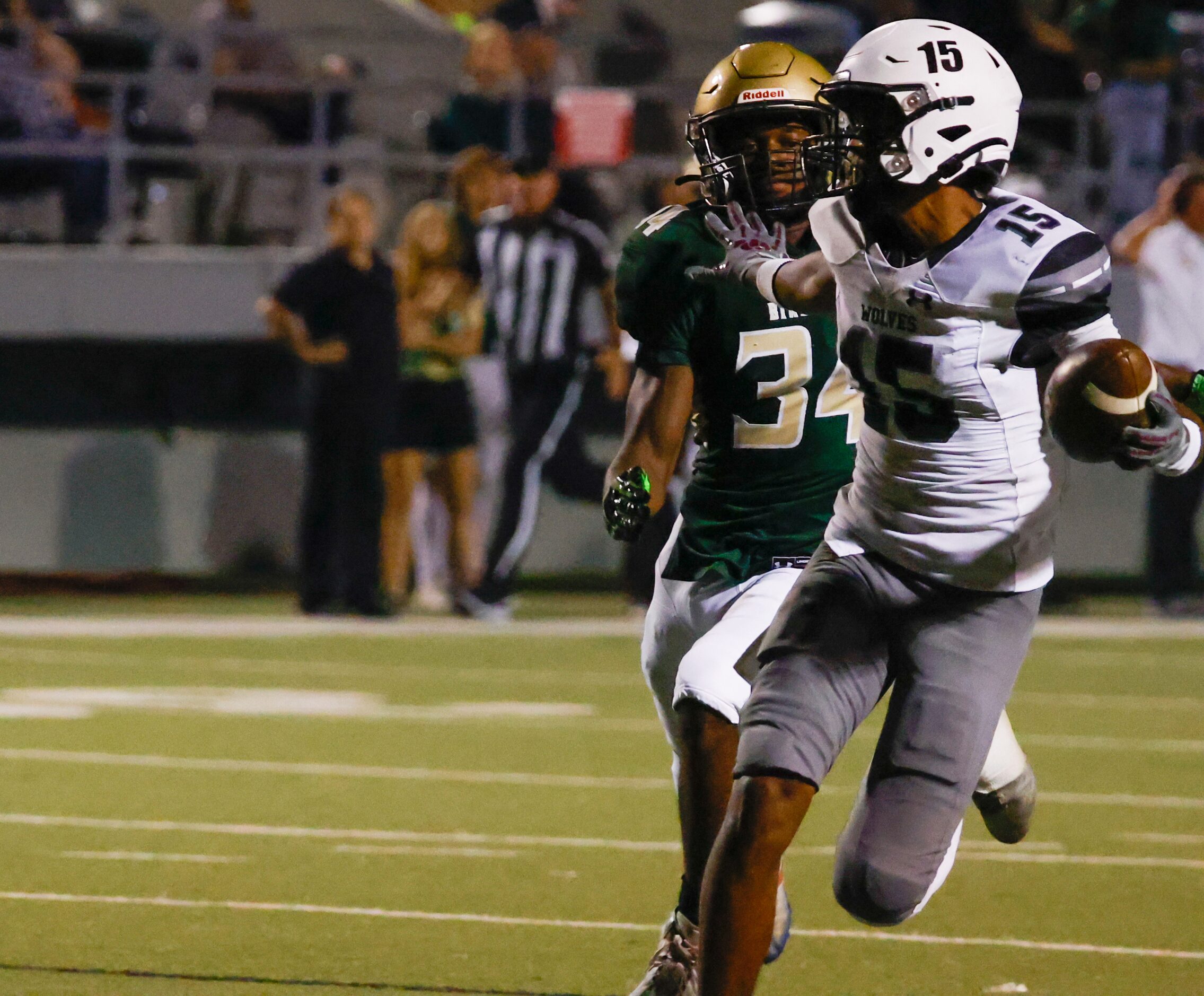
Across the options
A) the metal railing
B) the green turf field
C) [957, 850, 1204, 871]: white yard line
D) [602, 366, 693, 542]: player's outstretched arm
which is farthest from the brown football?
the metal railing

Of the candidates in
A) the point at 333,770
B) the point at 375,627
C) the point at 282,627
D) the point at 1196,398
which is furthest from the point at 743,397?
the point at 282,627

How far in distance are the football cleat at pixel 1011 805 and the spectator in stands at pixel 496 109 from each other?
8.70 meters

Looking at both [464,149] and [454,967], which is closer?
[454,967]

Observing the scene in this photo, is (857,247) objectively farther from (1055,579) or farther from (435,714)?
(1055,579)

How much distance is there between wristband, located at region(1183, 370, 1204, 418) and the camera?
374 cm

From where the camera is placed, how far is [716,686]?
166 inches

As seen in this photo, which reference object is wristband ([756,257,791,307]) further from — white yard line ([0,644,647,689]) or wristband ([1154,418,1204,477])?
white yard line ([0,644,647,689])

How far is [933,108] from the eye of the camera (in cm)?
379

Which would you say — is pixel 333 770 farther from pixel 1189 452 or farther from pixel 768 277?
pixel 1189 452

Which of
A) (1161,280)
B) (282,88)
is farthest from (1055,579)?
(282,88)

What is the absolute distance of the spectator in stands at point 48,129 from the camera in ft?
41.5

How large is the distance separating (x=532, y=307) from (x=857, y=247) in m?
6.93

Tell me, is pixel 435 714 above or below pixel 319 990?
below

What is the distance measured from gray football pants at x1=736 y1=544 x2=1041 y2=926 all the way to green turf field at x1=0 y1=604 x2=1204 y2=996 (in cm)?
84
